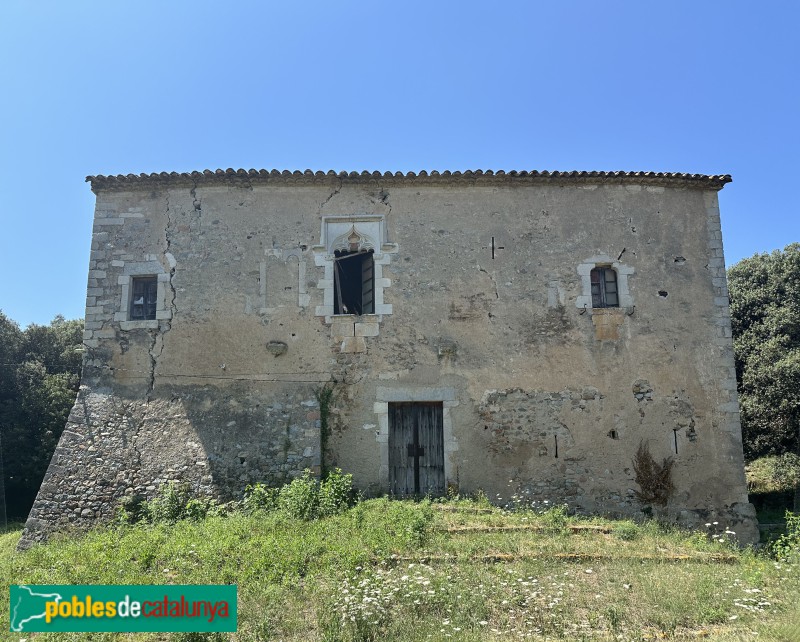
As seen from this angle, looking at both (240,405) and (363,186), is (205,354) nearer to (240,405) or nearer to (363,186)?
(240,405)

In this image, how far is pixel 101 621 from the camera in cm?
580

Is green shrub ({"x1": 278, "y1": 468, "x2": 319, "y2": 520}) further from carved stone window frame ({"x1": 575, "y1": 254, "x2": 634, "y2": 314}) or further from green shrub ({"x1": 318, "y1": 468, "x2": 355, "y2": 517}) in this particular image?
carved stone window frame ({"x1": 575, "y1": 254, "x2": 634, "y2": 314})

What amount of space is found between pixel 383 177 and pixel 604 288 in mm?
4892

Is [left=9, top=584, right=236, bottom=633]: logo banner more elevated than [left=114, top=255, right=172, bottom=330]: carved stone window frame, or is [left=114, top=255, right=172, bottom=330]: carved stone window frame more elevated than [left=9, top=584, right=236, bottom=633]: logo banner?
[left=114, top=255, right=172, bottom=330]: carved stone window frame

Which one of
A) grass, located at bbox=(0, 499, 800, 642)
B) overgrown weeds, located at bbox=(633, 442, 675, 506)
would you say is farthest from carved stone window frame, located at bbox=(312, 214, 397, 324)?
overgrown weeds, located at bbox=(633, 442, 675, 506)

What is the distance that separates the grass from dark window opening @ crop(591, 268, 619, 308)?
4339 mm

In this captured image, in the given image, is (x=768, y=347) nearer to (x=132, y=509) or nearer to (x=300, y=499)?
(x=300, y=499)

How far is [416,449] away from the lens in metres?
11.7

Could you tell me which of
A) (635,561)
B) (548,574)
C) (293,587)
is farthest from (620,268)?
(293,587)

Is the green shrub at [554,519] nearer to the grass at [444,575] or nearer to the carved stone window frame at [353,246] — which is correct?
the grass at [444,575]

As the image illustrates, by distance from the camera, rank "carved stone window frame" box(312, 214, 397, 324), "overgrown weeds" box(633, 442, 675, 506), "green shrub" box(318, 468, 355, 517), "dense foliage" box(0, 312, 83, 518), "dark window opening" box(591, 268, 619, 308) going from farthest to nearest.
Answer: "dense foliage" box(0, 312, 83, 518) < "dark window opening" box(591, 268, 619, 308) < "carved stone window frame" box(312, 214, 397, 324) < "overgrown weeds" box(633, 442, 675, 506) < "green shrub" box(318, 468, 355, 517)

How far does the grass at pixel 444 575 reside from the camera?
596 centimetres

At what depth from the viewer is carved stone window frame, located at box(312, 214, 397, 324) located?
12039mm

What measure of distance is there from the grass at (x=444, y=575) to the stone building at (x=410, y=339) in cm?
155
